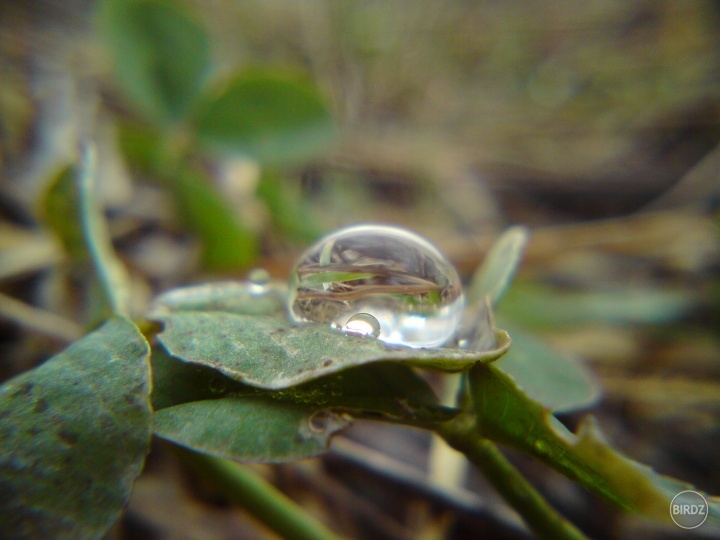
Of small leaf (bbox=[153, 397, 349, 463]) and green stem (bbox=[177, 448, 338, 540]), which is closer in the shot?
small leaf (bbox=[153, 397, 349, 463])

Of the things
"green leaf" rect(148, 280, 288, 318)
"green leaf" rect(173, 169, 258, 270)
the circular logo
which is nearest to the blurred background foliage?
"green leaf" rect(173, 169, 258, 270)

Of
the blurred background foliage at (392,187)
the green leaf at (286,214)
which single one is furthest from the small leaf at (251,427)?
the green leaf at (286,214)

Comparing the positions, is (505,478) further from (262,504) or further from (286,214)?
(286,214)

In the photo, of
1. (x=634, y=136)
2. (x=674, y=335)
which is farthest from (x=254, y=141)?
(x=634, y=136)

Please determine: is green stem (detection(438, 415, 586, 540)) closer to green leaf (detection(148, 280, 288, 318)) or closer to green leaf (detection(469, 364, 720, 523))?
green leaf (detection(469, 364, 720, 523))

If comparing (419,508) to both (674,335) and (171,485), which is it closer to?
(171,485)

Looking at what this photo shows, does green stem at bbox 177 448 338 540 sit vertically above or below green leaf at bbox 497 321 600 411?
below

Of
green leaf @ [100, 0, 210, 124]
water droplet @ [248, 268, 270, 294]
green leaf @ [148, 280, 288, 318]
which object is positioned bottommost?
water droplet @ [248, 268, 270, 294]
